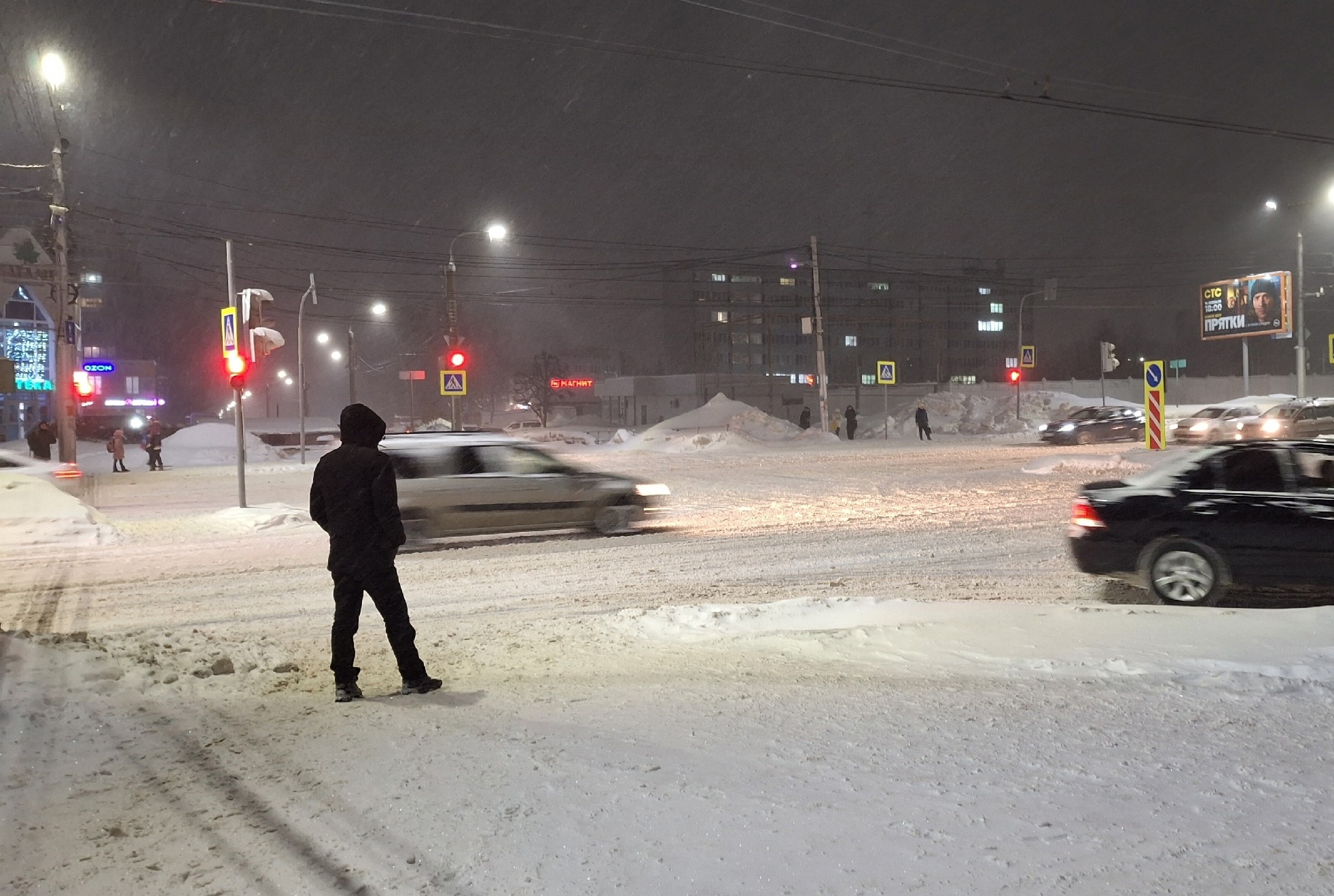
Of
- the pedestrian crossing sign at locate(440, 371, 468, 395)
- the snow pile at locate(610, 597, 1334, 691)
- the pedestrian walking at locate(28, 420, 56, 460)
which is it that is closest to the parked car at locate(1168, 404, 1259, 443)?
the pedestrian crossing sign at locate(440, 371, 468, 395)

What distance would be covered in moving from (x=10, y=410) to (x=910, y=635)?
6702cm

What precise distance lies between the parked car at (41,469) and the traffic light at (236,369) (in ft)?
10.1

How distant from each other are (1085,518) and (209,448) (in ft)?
130

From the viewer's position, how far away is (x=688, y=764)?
165 inches

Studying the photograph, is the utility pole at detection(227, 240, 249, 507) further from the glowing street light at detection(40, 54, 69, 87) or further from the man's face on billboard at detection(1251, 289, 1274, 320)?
the man's face on billboard at detection(1251, 289, 1274, 320)

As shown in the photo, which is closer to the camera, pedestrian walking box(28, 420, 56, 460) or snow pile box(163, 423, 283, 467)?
pedestrian walking box(28, 420, 56, 460)

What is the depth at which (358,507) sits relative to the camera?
5551 millimetres

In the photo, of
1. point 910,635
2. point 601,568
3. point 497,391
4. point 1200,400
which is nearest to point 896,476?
point 601,568

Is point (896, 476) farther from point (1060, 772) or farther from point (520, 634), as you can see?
point (1060, 772)

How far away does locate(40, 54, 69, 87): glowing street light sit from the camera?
77.1 feet

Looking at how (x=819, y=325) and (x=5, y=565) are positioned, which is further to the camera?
(x=819, y=325)

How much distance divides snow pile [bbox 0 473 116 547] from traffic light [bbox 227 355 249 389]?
11.5 ft

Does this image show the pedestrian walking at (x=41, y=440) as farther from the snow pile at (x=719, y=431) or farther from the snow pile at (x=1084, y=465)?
the snow pile at (x=1084, y=465)

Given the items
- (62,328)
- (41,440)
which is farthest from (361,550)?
(41,440)
